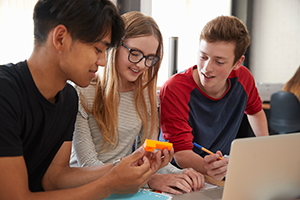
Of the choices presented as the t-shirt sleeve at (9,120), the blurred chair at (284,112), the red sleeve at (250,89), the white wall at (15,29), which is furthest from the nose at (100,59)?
the blurred chair at (284,112)

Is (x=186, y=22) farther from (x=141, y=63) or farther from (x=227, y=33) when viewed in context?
(x=141, y=63)

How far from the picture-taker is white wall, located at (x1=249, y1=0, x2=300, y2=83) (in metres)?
3.32

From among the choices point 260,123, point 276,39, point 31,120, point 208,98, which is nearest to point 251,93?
point 260,123

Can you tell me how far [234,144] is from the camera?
0.61 m

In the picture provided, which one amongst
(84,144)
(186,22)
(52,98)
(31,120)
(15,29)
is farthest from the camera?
(186,22)

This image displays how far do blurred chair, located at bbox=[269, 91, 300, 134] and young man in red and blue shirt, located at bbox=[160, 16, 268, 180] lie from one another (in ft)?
4.96

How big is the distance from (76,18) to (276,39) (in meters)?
3.27

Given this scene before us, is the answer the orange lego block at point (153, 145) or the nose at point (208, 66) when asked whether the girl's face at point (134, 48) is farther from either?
the orange lego block at point (153, 145)

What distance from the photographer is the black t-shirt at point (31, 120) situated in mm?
676

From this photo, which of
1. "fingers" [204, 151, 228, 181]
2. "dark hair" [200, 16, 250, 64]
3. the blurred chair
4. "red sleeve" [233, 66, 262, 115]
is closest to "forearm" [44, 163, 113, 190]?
"fingers" [204, 151, 228, 181]

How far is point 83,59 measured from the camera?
79 centimetres

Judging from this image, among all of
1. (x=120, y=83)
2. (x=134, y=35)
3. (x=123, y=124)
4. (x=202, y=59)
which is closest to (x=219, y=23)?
(x=202, y=59)

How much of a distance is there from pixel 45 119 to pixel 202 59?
855 millimetres

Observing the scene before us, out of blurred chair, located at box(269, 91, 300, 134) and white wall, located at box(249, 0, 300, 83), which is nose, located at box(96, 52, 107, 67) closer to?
blurred chair, located at box(269, 91, 300, 134)
